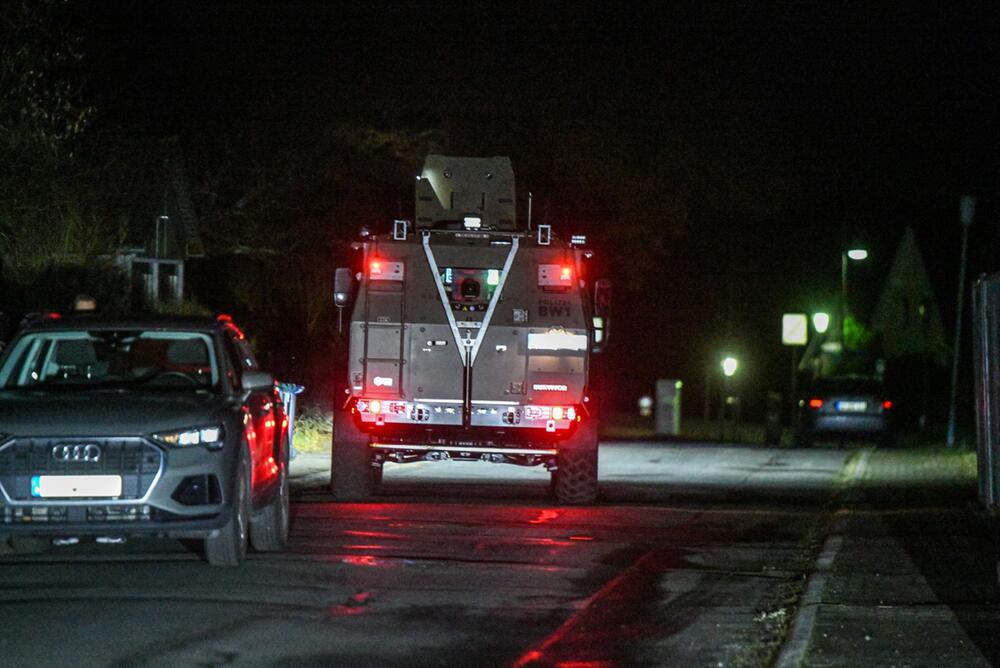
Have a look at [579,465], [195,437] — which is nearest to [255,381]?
[195,437]

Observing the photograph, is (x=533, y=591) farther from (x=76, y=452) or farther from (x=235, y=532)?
(x=76, y=452)

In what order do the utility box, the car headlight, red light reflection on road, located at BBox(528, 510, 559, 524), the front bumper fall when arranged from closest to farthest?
the front bumper
the car headlight
red light reflection on road, located at BBox(528, 510, 559, 524)
the utility box

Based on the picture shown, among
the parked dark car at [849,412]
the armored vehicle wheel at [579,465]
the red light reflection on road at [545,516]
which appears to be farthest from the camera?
the parked dark car at [849,412]

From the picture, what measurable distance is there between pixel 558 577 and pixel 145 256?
22693 mm

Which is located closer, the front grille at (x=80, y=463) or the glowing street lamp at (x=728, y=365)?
the front grille at (x=80, y=463)

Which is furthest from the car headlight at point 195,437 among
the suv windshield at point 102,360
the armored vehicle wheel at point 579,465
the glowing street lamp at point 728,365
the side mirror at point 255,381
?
the glowing street lamp at point 728,365

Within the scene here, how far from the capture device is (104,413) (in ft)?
37.2

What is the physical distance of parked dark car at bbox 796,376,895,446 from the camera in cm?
3181

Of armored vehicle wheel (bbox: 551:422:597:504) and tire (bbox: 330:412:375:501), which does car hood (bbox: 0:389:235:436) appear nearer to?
tire (bbox: 330:412:375:501)

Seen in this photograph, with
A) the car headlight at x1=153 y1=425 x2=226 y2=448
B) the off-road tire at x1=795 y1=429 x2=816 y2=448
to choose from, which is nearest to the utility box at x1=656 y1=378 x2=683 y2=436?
the off-road tire at x1=795 y1=429 x2=816 y2=448

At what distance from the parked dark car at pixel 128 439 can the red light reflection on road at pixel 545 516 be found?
4.07 metres

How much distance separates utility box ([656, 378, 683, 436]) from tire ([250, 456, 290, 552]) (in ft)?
75.6

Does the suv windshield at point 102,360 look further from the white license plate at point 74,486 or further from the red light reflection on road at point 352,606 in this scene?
the red light reflection on road at point 352,606

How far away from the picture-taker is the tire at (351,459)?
1827 centimetres
